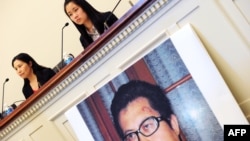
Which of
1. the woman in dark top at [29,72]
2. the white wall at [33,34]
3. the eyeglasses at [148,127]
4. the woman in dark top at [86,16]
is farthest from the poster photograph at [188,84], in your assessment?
the white wall at [33,34]

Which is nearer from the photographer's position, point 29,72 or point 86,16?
point 86,16

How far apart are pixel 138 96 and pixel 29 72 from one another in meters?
1.19

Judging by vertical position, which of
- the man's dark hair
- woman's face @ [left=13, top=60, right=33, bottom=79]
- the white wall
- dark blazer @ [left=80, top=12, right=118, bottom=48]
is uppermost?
the white wall

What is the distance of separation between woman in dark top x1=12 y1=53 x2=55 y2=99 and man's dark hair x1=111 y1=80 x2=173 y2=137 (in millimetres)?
909

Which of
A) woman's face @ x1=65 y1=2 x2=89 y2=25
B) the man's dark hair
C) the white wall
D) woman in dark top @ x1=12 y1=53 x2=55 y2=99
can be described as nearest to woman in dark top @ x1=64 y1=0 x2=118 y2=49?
woman's face @ x1=65 y1=2 x2=89 y2=25

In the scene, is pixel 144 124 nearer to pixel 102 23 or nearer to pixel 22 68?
pixel 102 23

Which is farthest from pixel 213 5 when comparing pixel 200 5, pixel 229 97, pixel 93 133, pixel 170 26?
pixel 93 133

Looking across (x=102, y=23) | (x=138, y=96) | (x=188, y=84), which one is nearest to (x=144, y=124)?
(x=138, y=96)

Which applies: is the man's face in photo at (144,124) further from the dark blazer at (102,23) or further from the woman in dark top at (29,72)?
the woman in dark top at (29,72)

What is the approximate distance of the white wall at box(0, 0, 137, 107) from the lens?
120 inches

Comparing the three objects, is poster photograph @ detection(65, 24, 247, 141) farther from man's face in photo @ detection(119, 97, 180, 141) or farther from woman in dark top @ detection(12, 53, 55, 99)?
woman in dark top @ detection(12, 53, 55, 99)

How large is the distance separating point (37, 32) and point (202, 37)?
221cm

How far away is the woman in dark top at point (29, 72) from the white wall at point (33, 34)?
0.60 meters

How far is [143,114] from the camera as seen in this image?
1.54 meters
